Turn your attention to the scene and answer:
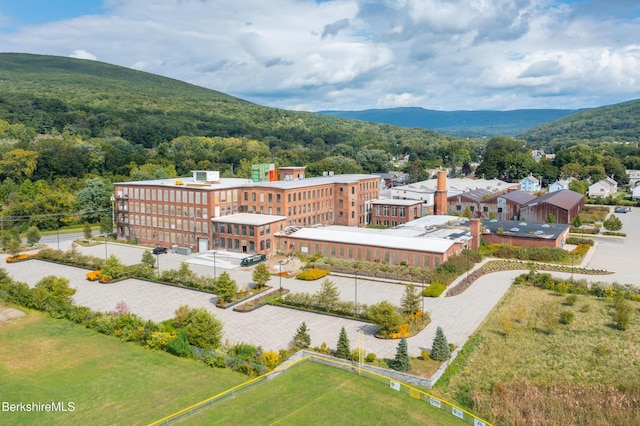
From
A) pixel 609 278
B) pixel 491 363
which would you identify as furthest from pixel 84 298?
pixel 609 278

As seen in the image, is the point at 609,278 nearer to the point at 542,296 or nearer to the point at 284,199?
the point at 542,296

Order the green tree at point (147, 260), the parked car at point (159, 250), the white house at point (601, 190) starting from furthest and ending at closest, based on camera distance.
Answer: the white house at point (601, 190) → the parked car at point (159, 250) → the green tree at point (147, 260)

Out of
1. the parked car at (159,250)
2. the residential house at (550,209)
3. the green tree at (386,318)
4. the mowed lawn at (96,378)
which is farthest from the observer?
the residential house at (550,209)

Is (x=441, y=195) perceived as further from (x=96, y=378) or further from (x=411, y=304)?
(x=96, y=378)

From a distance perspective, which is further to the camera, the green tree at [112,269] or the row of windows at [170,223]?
the row of windows at [170,223]

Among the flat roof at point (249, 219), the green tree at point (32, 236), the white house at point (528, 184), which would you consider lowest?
the green tree at point (32, 236)

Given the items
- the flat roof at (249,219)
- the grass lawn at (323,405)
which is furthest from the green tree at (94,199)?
the grass lawn at (323,405)

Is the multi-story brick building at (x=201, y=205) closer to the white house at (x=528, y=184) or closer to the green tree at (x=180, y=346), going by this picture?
the green tree at (x=180, y=346)
